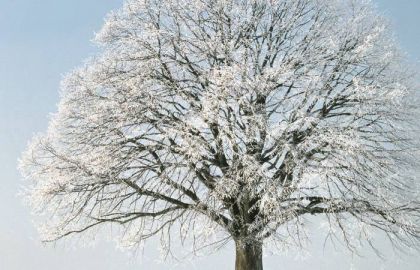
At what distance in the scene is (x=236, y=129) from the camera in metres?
13.4

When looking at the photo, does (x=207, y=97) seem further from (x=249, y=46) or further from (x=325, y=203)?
(x=325, y=203)

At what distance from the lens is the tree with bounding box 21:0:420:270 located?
1340cm

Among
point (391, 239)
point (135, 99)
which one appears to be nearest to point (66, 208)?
point (135, 99)

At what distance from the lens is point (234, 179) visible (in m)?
13.2

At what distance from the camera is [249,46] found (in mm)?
15008

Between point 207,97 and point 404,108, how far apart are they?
562cm

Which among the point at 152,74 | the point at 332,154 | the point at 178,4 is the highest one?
the point at 178,4

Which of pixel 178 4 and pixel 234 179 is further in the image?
pixel 178 4

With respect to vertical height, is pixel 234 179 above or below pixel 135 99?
below

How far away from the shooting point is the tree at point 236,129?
1340cm

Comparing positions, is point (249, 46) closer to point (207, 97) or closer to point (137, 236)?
point (207, 97)

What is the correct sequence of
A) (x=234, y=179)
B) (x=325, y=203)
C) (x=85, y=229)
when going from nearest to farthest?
(x=234, y=179)
(x=325, y=203)
(x=85, y=229)

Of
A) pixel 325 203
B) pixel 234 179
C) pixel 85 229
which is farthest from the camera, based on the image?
pixel 85 229

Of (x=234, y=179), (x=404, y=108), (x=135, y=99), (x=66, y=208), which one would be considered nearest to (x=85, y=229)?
(x=66, y=208)
